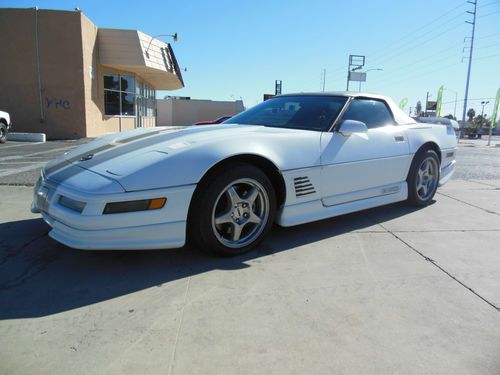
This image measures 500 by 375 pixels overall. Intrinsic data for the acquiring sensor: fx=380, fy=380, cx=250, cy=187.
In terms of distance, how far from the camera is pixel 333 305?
2.21m

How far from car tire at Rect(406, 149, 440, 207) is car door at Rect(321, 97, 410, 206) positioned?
21 centimetres

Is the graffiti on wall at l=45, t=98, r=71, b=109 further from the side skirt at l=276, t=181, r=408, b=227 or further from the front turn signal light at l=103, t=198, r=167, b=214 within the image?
the front turn signal light at l=103, t=198, r=167, b=214

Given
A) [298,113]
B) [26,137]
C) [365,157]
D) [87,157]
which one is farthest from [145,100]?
[365,157]

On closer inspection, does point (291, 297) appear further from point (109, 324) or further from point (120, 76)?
point (120, 76)

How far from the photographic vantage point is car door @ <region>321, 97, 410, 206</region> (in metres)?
3.33

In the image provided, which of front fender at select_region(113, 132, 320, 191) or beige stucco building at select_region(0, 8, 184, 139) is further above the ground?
beige stucco building at select_region(0, 8, 184, 139)

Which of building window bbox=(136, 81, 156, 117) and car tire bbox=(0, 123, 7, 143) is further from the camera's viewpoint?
building window bbox=(136, 81, 156, 117)

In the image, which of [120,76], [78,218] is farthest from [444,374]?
[120,76]

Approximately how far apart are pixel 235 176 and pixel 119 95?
18132 mm

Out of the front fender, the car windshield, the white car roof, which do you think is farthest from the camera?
the white car roof

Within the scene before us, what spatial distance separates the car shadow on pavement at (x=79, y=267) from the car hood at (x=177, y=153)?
601 mm

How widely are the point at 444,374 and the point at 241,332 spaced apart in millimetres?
931

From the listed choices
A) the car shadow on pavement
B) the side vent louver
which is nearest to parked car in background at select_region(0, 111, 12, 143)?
the car shadow on pavement

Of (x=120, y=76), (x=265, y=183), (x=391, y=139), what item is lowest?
(x=265, y=183)
